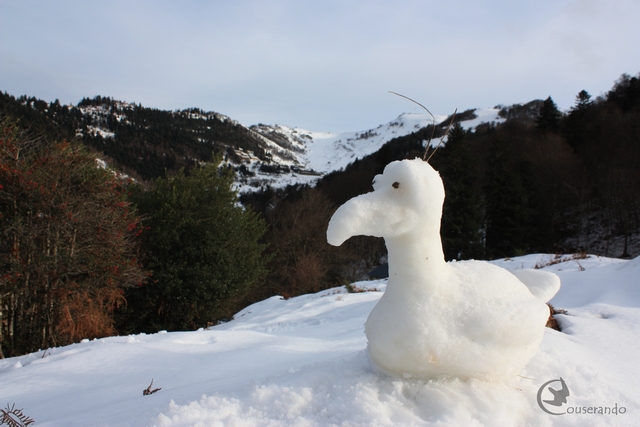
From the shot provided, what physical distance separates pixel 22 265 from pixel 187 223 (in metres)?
4.72

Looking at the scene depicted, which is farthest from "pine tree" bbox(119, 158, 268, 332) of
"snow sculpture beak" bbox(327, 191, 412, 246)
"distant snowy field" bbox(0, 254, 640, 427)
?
"snow sculpture beak" bbox(327, 191, 412, 246)

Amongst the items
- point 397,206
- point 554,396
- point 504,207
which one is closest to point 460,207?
point 504,207

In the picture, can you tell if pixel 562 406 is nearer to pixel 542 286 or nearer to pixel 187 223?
pixel 542 286

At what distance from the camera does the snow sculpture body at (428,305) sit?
201 cm

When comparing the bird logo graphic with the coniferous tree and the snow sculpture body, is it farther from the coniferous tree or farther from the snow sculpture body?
the coniferous tree

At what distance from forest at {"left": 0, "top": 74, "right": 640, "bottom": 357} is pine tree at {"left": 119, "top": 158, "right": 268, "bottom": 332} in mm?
41

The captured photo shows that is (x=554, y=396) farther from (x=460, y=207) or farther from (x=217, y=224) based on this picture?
(x=460, y=207)

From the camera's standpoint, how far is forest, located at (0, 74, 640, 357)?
7.52 meters

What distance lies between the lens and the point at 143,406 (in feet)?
7.75

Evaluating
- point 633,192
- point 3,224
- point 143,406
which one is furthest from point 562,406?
point 633,192

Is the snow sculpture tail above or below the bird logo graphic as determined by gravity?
above

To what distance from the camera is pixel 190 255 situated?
37.2 feet

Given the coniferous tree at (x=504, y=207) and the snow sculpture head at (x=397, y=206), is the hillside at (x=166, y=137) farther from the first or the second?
the snow sculpture head at (x=397, y=206)

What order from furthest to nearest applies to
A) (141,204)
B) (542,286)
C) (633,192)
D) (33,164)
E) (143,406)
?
(633,192) → (141,204) → (33,164) → (542,286) → (143,406)
